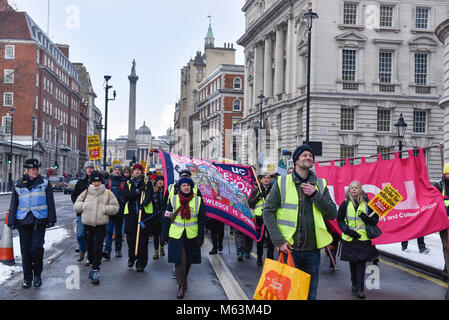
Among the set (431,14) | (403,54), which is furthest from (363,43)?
(431,14)

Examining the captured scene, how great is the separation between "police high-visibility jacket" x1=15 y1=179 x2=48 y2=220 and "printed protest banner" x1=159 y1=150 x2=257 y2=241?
2.42 meters

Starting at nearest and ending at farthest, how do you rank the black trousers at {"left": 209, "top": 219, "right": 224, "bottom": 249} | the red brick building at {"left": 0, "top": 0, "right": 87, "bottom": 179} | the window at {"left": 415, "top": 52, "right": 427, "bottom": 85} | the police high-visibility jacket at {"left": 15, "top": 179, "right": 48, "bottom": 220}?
the police high-visibility jacket at {"left": 15, "top": 179, "right": 48, "bottom": 220} → the black trousers at {"left": 209, "top": 219, "right": 224, "bottom": 249} → the window at {"left": 415, "top": 52, "right": 427, "bottom": 85} → the red brick building at {"left": 0, "top": 0, "right": 87, "bottom": 179}

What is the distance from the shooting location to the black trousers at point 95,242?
28.2 feet

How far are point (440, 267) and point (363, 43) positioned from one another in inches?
1381

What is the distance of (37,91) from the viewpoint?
6825 centimetres

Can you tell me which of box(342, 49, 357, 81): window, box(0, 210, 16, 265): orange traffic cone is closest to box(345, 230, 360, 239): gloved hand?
box(0, 210, 16, 265): orange traffic cone

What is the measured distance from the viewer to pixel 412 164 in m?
9.79

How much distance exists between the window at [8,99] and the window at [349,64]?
1650 inches

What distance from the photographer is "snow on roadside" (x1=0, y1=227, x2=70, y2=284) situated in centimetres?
916

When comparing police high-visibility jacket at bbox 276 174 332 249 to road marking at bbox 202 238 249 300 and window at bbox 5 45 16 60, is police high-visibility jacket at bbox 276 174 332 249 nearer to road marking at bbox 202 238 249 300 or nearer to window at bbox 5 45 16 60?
road marking at bbox 202 238 249 300

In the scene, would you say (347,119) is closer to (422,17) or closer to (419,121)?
(419,121)

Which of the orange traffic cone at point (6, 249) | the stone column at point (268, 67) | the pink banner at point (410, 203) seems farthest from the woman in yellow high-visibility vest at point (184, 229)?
the stone column at point (268, 67)

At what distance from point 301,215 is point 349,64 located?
129ft

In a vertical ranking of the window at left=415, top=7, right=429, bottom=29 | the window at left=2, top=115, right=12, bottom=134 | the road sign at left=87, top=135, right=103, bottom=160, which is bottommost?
the road sign at left=87, top=135, right=103, bottom=160
